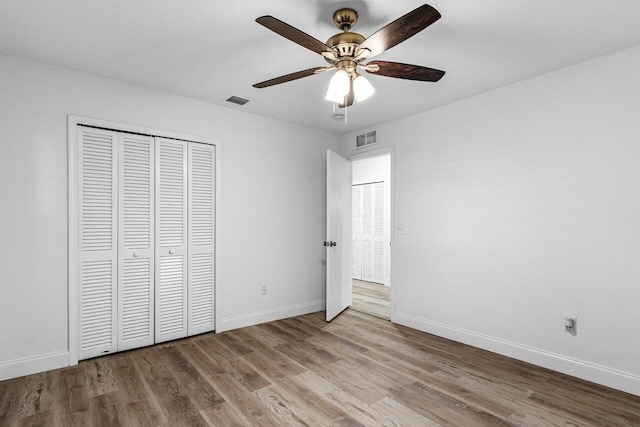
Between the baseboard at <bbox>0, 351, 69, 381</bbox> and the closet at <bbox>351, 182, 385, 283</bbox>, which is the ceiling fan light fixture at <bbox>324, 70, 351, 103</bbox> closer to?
the baseboard at <bbox>0, 351, 69, 381</bbox>

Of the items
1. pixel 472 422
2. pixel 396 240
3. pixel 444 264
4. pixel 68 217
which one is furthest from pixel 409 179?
pixel 68 217

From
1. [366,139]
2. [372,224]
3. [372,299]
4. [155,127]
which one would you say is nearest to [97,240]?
[155,127]

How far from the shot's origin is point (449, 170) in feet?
11.9

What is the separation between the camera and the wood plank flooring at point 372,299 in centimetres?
454

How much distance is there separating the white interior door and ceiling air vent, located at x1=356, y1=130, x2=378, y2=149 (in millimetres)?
300

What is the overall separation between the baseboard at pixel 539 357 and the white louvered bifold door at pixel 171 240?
258cm

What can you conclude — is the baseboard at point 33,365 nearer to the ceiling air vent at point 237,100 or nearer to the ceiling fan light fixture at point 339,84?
the ceiling air vent at point 237,100

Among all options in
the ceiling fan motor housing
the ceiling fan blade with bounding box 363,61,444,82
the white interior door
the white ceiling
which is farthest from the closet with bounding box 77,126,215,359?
the ceiling fan blade with bounding box 363,61,444,82

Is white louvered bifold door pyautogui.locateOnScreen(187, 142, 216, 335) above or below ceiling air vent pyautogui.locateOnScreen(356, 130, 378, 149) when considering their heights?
below

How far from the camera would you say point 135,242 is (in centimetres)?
319

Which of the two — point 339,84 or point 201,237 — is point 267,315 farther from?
point 339,84

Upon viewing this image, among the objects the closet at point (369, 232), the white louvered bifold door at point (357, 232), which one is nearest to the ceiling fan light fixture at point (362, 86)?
the closet at point (369, 232)

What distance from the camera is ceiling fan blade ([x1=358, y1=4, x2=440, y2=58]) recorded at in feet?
4.99

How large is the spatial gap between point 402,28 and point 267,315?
340cm
